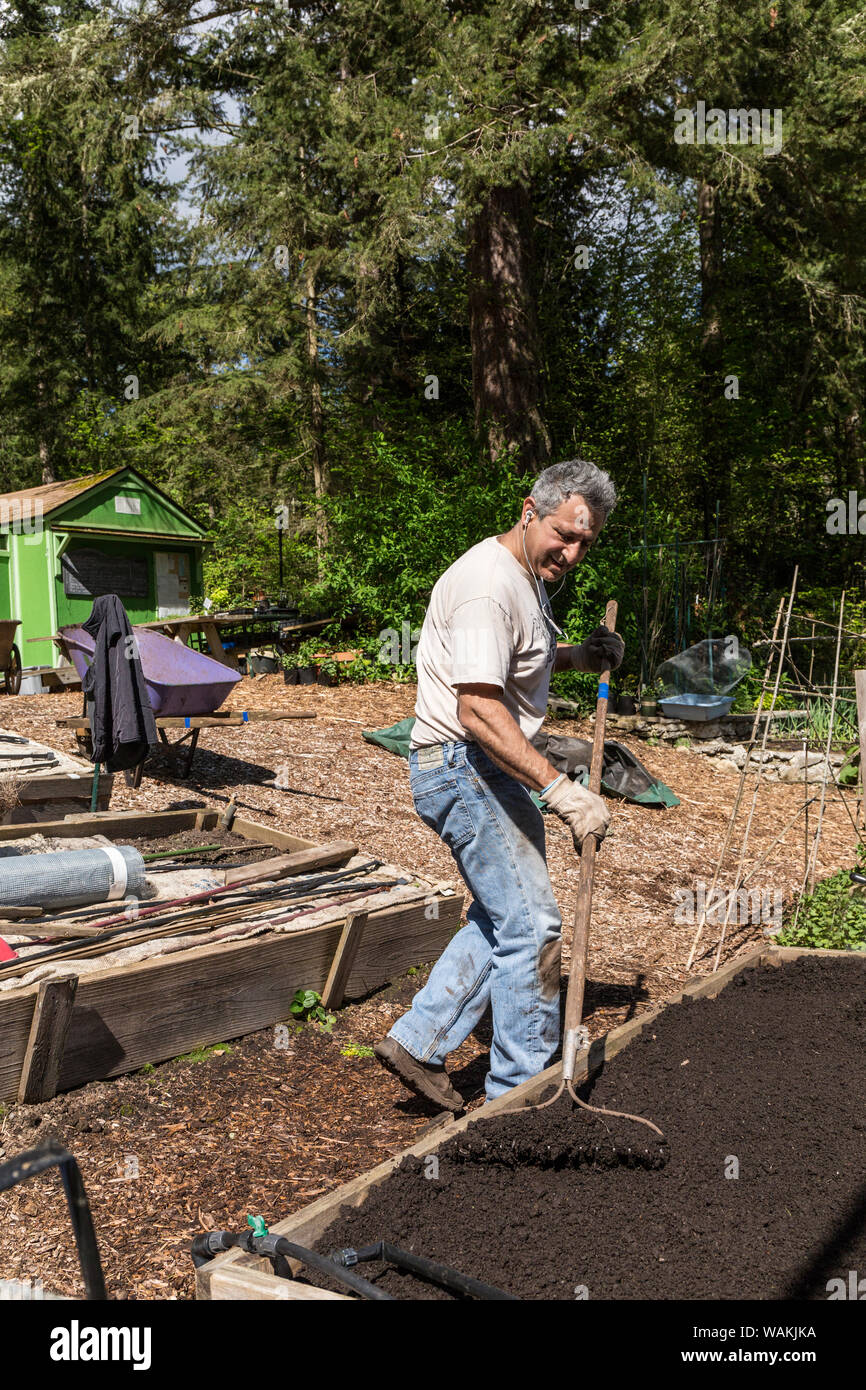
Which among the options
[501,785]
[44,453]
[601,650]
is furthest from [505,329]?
[44,453]

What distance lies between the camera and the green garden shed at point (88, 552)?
1570cm

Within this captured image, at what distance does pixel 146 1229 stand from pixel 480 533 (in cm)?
969

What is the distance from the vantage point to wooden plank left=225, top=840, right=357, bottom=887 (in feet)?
14.4

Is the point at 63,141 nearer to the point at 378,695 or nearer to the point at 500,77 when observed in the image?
the point at 500,77

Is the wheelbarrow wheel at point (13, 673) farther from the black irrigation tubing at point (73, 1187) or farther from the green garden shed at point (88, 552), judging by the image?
the black irrigation tubing at point (73, 1187)

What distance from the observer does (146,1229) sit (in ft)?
8.51

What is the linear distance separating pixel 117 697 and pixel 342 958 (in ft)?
8.05

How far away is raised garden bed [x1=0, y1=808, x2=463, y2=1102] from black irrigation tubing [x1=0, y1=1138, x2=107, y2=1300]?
2.02 m

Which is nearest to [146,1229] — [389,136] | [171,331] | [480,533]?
[480,533]

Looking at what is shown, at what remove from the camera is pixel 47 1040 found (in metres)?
3.00

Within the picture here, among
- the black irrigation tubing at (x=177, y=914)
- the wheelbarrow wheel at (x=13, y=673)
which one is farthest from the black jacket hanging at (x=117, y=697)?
the wheelbarrow wheel at (x=13, y=673)

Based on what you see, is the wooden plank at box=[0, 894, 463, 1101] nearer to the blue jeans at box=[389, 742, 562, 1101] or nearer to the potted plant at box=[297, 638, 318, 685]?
the blue jeans at box=[389, 742, 562, 1101]

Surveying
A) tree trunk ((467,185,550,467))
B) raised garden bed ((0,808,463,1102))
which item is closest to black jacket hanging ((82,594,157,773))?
raised garden bed ((0,808,463,1102))

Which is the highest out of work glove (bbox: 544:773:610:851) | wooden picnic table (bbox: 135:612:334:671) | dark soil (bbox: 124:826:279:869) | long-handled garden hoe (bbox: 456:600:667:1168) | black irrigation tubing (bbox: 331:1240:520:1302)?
wooden picnic table (bbox: 135:612:334:671)
